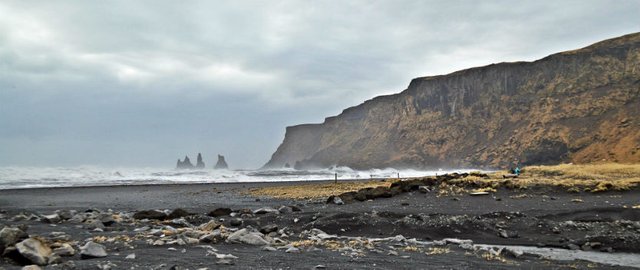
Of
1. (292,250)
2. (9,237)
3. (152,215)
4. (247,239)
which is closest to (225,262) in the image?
(292,250)

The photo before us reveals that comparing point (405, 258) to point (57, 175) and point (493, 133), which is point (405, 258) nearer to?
point (57, 175)

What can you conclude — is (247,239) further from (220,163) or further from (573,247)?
(220,163)

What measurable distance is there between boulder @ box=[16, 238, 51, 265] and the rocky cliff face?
74627mm

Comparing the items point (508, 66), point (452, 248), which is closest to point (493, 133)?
point (508, 66)

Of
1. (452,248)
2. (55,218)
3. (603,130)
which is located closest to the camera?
A: (452,248)

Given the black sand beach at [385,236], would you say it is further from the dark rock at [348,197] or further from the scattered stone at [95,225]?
the dark rock at [348,197]

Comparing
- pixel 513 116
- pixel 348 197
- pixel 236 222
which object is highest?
pixel 513 116

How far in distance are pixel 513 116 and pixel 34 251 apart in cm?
10305

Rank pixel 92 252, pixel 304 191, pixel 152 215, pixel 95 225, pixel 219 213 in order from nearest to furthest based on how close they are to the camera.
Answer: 1. pixel 92 252
2. pixel 95 225
3. pixel 152 215
4. pixel 219 213
5. pixel 304 191

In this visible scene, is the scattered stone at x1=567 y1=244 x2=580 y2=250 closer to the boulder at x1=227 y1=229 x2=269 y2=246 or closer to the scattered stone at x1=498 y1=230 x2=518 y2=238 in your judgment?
the scattered stone at x1=498 y1=230 x2=518 y2=238

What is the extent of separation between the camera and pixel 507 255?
9227 mm

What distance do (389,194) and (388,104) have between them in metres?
115

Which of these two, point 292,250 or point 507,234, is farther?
point 507,234

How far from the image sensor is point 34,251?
6867mm
